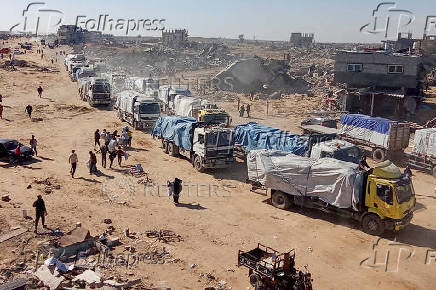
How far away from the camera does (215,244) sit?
1544 cm

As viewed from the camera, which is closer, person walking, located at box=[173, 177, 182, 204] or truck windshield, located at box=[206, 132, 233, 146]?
person walking, located at box=[173, 177, 182, 204]

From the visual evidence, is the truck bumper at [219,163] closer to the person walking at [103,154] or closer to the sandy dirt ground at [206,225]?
the sandy dirt ground at [206,225]

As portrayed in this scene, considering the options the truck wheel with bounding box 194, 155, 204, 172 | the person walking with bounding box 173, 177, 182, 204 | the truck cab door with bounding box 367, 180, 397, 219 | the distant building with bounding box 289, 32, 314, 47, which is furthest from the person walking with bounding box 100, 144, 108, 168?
the distant building with bounding box 289, 32, 314, 47

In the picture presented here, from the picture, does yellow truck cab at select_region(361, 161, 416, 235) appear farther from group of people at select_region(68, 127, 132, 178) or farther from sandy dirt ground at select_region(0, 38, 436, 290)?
group of people at select_region(68, 127, 132, 178)

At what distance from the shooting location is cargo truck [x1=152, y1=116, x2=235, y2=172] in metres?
22.9

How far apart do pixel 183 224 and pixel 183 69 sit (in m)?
71.7

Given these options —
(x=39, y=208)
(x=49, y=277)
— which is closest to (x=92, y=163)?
(x=39, y=208)

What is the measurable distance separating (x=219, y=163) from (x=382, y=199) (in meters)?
9.57

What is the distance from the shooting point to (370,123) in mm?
27422

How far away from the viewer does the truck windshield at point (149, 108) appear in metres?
32.5

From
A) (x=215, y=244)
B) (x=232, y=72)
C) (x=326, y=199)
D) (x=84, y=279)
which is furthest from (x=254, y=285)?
(x=232, y=72)

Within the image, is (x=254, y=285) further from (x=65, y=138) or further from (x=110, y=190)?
(x=65, y=138)

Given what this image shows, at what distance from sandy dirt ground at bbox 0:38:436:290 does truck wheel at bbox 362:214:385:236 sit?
31 cm

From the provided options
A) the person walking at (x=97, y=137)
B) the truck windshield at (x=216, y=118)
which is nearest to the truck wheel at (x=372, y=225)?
the truck windshield at (x=216, y=118)
